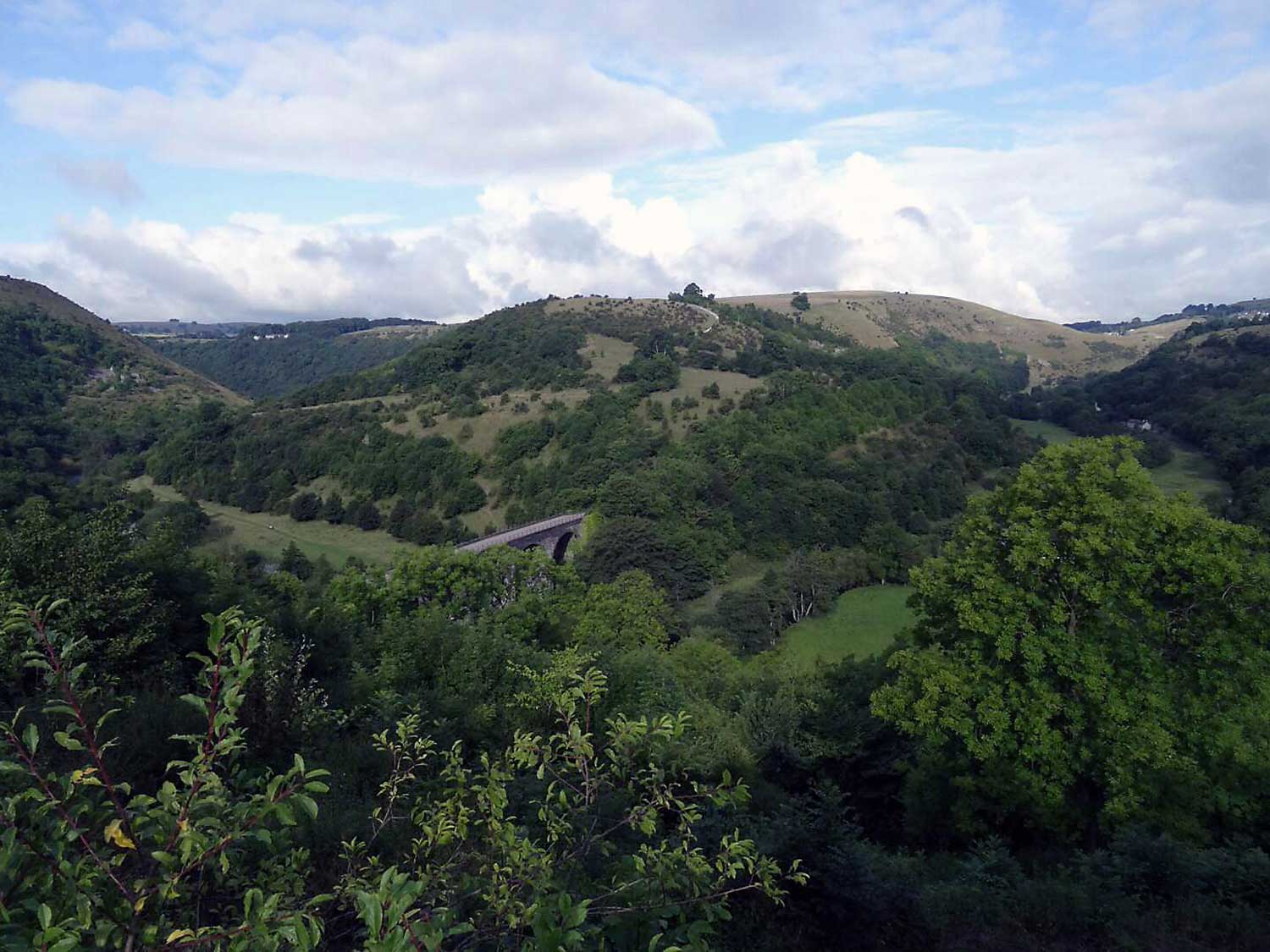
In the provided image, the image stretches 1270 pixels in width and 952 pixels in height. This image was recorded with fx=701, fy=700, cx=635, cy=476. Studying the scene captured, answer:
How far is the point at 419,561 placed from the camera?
33.8 m

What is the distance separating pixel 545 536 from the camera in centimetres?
5703

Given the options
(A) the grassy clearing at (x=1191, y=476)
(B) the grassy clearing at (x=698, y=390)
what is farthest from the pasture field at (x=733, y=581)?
(A) the grassy clearing at (x=1191, y=476)

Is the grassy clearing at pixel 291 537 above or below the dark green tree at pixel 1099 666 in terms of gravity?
below

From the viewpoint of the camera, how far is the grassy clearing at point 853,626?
140ft

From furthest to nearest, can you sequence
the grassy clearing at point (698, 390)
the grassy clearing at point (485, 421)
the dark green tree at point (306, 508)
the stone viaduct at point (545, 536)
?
the grassy clearing at point (485, 421) < the grassy clearing at point (698, 390) < the dark green tree at point (306, 508) < the stone viaduct at point (545, 536)

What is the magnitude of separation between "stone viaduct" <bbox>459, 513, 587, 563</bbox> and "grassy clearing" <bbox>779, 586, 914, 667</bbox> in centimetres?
1994

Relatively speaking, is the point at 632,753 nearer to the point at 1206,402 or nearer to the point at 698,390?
the point at 698,390

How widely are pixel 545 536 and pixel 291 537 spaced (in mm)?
28436

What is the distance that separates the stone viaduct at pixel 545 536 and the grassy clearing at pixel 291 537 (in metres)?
8.80

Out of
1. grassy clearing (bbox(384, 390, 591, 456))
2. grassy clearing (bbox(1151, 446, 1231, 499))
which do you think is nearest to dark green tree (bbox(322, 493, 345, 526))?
grassy clearing (bbox(384, 390, 591, 456))

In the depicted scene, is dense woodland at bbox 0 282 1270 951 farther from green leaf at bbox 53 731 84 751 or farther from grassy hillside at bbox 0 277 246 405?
grassy hillside at bbox 0 277 246 405

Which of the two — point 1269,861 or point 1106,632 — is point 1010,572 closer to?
point 1106,632

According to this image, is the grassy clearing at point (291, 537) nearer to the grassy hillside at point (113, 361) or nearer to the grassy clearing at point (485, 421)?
the grassy clearing at point (485, 421)

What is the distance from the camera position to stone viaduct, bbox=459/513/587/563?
54000 millimetres
